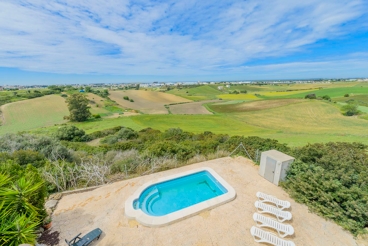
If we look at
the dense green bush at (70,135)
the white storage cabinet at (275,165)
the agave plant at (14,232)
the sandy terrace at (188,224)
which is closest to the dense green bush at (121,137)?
the dense green bush at (70,135)

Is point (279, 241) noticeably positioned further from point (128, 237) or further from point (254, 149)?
point (254, 149)

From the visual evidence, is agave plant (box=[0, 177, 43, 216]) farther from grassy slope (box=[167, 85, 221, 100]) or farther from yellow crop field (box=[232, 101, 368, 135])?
grassy slope (box=[167, 85, 221, 100])

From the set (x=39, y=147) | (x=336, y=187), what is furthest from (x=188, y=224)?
(x=39, y=147)

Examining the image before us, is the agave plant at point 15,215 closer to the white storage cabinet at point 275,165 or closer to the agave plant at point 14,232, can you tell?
the agave plant at point 14,232

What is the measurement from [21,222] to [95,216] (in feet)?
8.06

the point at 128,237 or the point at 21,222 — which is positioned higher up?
the point at 21,222

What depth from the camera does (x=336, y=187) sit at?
16.6ft

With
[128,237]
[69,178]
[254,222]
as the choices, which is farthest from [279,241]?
[69,178]

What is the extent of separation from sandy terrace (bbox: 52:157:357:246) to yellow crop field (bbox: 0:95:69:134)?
104ft

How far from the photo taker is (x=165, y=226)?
15.7 feet

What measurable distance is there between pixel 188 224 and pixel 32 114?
148ft

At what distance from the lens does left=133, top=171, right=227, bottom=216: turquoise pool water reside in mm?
5918

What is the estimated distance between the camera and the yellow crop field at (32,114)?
96.0 feet

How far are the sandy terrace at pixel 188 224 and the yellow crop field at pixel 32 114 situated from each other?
31.6 metres
